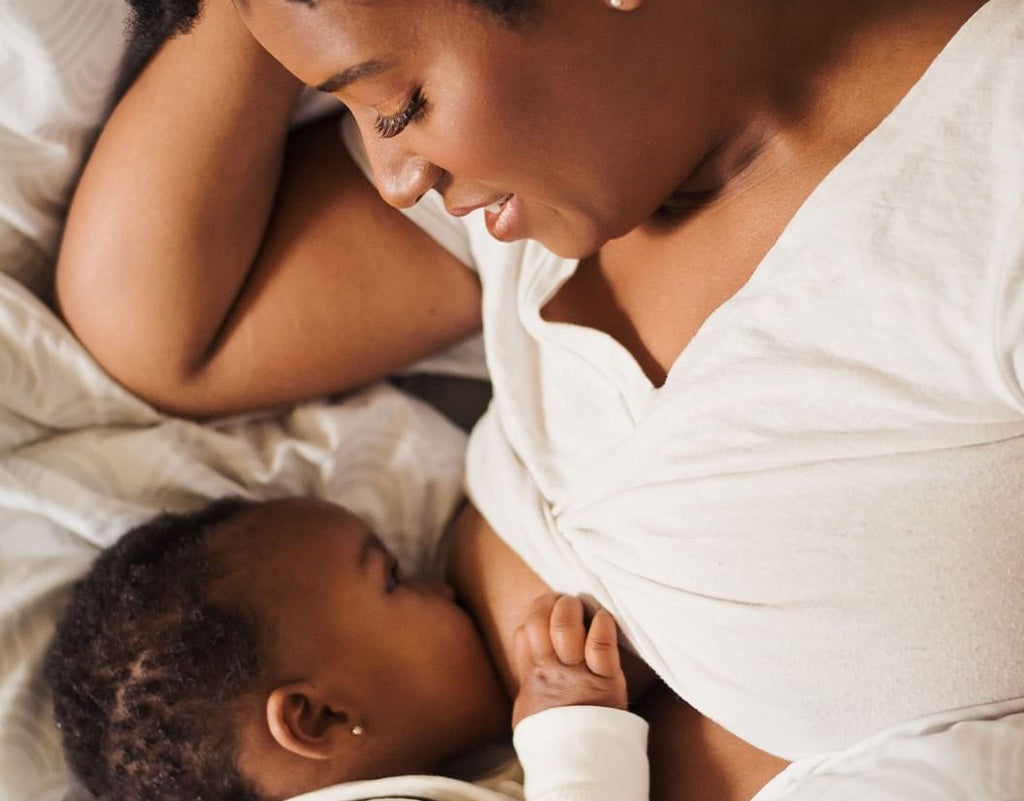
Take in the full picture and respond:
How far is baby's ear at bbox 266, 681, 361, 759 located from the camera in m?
1.00

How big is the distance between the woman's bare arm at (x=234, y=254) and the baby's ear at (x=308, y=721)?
0.34m

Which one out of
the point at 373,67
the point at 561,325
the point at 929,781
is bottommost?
the point at 929,781

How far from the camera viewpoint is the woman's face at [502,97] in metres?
0.71

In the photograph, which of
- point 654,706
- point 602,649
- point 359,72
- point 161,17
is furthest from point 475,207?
point 654,706

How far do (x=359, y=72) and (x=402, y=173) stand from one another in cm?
12

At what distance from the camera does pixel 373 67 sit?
2.35 feet

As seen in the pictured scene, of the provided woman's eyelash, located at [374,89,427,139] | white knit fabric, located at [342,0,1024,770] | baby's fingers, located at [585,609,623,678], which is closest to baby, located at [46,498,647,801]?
baby's fingers, located at [585,609,623,678]

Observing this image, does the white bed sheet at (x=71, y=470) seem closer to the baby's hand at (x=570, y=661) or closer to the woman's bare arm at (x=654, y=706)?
the woman's bare arm at (x=654, y=706)

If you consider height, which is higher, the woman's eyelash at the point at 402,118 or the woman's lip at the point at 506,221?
the woman's eyelash at the point at 402,118

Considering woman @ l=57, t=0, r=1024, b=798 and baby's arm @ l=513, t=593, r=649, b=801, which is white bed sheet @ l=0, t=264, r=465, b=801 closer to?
woman @ l=57, t=0, r=1024, b=798

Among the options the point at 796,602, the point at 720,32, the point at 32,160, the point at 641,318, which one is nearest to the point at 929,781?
the point at 796,602

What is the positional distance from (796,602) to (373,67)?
53 cm

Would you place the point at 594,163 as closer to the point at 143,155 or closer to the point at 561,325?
the point at 561,325

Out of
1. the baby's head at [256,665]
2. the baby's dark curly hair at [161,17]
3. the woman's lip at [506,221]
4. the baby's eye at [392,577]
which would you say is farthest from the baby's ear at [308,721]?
the baby's dark curly hair at [161,17]
